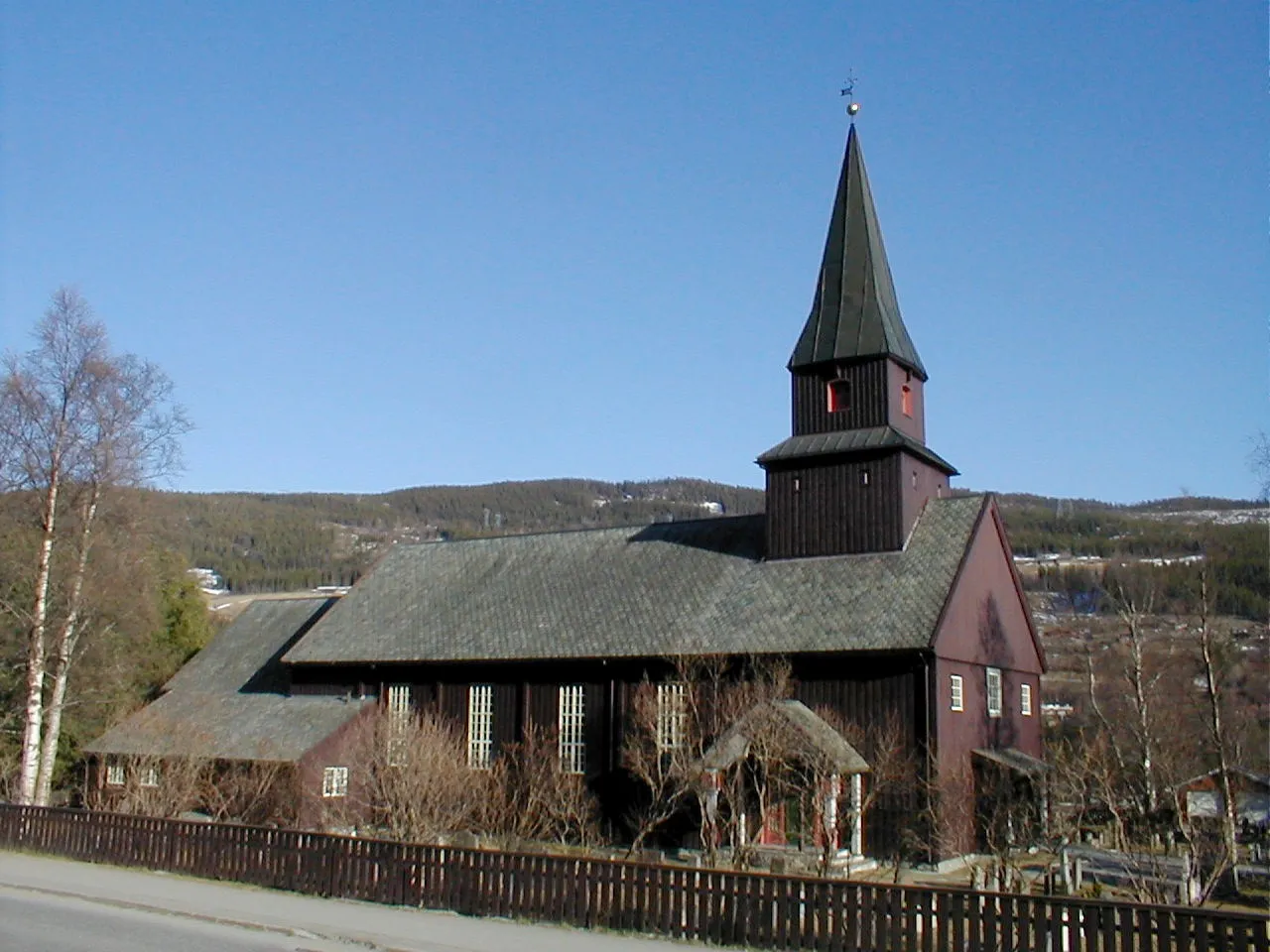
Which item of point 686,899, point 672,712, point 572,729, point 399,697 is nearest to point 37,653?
point 399,697

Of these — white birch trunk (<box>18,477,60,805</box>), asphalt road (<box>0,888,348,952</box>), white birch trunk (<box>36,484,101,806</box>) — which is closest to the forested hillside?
white birch trunk (<box>36,484,101,806</box>)

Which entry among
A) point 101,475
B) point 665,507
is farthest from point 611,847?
point 665,507

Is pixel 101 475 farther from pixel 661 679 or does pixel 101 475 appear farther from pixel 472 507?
pixel 472 507

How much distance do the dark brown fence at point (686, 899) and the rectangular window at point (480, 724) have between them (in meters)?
10.6

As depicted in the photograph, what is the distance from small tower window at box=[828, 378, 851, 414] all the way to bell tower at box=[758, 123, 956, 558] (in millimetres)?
26

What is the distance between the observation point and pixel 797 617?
2834cm

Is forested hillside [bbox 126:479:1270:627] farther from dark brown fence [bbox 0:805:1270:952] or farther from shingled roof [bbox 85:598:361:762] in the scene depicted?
dark brown fence [bbox 0:805:1270:952]

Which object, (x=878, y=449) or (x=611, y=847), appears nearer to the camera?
(x=611, y=847)

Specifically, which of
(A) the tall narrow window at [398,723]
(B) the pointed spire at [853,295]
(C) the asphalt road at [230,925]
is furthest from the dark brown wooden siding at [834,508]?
(C) the asphalt road at [230,925]

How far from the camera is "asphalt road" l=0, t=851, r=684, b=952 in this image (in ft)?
47.8

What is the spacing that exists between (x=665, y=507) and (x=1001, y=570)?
142 meters

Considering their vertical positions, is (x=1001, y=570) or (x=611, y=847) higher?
(x=1001, y=570)

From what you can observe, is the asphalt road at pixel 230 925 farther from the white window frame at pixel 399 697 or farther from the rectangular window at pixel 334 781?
the white window frame at pixel 399 697

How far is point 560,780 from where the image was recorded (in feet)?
91.5
